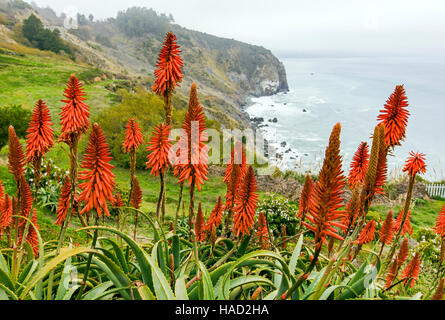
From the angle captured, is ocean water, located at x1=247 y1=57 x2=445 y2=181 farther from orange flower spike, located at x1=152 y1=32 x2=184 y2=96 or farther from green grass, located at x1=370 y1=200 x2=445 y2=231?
orange flower spike, located at x1=152 y1=32 x2=184 y2=96

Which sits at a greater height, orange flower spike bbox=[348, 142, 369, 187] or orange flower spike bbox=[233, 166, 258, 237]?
orange flower spike bbox=[348, 142, 369, 187]

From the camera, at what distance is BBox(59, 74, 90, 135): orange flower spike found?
2559 millimetres

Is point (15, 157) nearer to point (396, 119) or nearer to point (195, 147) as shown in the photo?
point (195, 147)

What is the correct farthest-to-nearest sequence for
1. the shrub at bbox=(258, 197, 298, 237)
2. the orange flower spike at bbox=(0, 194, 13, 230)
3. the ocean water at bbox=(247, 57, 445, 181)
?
the ocean water at bbox=(247, 57, 445, 181)
the shrub at bbox=(258, 197, 298, 237)
the orange flower spike at bbox=(0, 194, 13, 230)

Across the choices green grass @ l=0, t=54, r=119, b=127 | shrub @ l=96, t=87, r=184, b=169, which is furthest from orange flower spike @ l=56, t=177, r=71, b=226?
green grass @ l=0, t=54, r=119, b=127

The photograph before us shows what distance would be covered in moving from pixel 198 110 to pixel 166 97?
3.79 feet

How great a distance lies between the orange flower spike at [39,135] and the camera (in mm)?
3031

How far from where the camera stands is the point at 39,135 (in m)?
3.08

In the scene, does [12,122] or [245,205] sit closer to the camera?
[245,205]

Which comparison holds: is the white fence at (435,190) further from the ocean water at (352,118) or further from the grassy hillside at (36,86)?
the grassy hillside at (36,86)

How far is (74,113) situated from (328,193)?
2.16 m

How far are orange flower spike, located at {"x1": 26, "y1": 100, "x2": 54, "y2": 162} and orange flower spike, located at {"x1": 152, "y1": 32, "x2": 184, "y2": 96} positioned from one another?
1242mm

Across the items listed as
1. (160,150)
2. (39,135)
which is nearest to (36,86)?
(39,135)

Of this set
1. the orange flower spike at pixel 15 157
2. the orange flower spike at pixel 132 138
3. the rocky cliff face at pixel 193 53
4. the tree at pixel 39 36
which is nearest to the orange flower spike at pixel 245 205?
the orange flower spike at pixel 132 138
